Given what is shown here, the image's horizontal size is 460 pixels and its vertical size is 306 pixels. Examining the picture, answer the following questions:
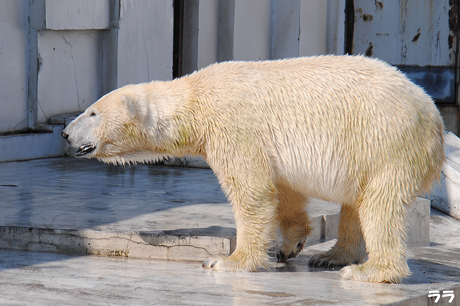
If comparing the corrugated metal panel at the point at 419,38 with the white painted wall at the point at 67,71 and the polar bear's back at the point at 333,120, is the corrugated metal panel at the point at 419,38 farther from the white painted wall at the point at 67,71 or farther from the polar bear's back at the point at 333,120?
the polar bear's back at the point at 333,120

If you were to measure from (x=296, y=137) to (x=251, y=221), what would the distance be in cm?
54

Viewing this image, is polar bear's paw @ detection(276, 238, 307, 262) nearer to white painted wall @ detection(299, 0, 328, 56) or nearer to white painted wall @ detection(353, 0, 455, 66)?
white painted wall @ detection(299, 0, 328, 56)

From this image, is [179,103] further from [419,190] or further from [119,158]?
[419,190]

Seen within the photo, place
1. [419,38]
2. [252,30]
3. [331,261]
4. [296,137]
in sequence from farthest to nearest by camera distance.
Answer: [419,38]
[252,30]
[331,261]
[296,137]

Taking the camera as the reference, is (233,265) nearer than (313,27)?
Yes

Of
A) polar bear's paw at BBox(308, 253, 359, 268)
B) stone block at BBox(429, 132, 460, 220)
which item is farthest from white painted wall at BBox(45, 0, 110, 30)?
polar bear's paw at BBox(308, 253, 359, 268)

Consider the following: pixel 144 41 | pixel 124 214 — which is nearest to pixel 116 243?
pixel 124 214

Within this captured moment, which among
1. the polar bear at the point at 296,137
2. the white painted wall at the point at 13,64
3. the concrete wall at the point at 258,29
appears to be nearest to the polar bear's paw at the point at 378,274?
the polar bear at the point at 296,137

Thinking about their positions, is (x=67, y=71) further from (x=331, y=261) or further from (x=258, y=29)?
(x=331, y=261)

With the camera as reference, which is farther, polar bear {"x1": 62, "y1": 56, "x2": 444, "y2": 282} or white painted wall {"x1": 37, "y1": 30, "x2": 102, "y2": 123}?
white painted wall {"x1": 37, "y1": 30, "x2": 102, "y2": 123}

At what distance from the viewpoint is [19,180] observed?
590 cm

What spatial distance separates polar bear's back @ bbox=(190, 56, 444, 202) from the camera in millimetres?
3535

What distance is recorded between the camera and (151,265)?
391 centimetres

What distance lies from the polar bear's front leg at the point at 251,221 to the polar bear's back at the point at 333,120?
0.61 ft
